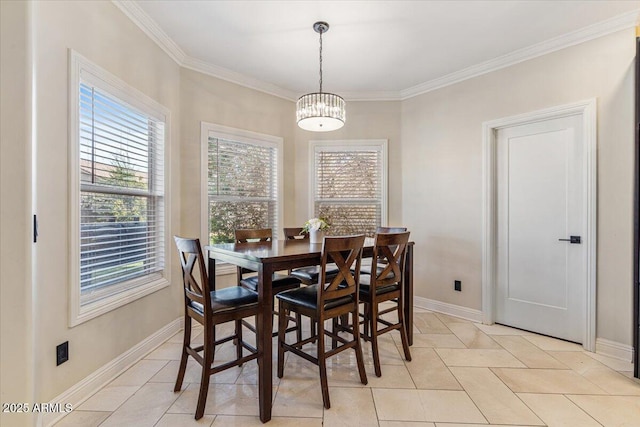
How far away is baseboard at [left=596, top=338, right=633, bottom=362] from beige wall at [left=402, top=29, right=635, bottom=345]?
0.04m

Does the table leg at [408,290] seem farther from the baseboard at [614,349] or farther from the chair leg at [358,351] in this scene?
the baseboard at [614,349]

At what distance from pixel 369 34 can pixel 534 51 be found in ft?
5.39

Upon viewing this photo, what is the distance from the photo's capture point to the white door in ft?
9.08

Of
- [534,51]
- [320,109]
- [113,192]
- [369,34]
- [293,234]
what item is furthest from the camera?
[293,234]

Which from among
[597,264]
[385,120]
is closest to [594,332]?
[597,264]

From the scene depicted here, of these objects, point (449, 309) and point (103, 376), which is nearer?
point (103, 376)

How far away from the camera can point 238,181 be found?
12.1ft

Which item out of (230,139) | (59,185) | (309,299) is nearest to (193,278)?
(309,299)

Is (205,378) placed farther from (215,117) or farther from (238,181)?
(215,117)

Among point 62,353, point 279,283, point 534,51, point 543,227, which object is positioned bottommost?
point 62,353

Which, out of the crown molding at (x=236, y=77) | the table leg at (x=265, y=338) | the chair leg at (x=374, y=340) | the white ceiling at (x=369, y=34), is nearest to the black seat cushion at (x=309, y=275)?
the chair leg at (x=374, y=340)

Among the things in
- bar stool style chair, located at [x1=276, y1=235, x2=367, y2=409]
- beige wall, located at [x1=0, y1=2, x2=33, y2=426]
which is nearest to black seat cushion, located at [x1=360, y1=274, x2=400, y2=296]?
bar stool style chair, located at [x1=276, y1=235, x2=367, y2=409]

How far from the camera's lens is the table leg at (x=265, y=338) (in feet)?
5.75

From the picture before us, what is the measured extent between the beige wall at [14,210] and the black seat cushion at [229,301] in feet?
3.07
